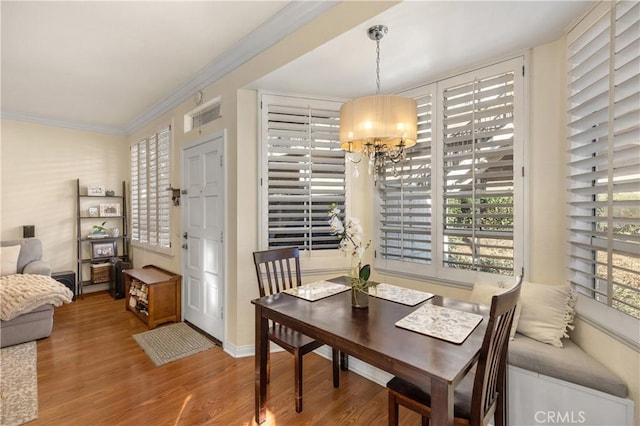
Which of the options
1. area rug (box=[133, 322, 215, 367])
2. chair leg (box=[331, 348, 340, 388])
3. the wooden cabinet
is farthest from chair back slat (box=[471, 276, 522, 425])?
the wooden cabinet

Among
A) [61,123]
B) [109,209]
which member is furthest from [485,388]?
[61,123]

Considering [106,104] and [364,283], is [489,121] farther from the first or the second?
[106,104]

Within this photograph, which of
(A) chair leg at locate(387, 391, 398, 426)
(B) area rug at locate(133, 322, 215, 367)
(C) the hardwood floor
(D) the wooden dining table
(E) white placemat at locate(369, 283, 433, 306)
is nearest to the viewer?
(D) the wooden dining table

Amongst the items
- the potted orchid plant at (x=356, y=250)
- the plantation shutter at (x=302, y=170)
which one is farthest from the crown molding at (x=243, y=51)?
the potted orchid plant at (x=356, y=250)

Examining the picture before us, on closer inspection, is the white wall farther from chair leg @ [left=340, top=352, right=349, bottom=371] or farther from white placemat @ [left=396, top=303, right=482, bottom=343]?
white placemat @ [left=396, top=303, right=482, bottom=343]

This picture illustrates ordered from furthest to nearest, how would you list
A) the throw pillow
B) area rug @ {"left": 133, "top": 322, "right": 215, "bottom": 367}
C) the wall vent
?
the wall vent
area rug @ {"left": 133, "top": 322, "right": 215, "bottom": 367}
the throw pillow

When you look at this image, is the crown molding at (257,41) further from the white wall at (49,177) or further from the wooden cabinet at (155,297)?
the white wall at (49,177)

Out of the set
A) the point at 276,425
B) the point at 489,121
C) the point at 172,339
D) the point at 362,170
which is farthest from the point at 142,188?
the point at 489,121

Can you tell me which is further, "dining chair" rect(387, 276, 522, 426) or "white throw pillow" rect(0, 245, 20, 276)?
"white throw pillow" rect(0, 245, 20, 276)

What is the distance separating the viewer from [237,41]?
2453 mm

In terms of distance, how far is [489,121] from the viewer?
6.93 feet

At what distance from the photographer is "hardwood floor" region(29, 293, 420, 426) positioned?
194 centimetres

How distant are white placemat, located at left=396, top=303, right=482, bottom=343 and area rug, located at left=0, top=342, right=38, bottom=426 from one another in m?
2.56

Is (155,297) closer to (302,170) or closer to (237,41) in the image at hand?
(302,170)
